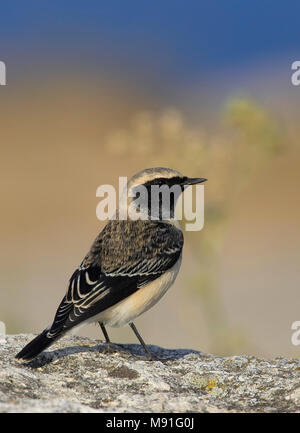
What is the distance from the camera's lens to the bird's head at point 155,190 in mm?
7328

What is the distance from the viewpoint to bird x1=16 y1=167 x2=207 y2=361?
612 cm

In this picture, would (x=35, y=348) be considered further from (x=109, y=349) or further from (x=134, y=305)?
(x=134, y=305)

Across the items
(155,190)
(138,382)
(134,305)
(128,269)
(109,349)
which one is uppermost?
(155,190)

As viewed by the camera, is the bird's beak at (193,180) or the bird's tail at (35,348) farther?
the bird's beak at (193,180)

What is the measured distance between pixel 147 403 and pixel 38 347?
4.31 feet


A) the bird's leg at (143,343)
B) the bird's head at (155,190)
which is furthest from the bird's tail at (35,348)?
the bird's head at (155,190)

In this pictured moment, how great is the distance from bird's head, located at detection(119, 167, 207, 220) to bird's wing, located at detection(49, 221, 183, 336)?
8.9 inches

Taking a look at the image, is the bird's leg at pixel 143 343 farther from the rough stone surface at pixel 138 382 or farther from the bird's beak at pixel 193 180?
the bird's beak at pixel 193 180

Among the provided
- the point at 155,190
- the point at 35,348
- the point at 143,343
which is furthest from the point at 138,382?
the point at 155,190

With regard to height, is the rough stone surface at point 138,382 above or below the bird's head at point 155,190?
below

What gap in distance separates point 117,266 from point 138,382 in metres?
1.36

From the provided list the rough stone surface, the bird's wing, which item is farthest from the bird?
the rough stone surface

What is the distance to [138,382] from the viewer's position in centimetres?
547
